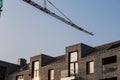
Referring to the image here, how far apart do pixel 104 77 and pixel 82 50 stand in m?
5.68

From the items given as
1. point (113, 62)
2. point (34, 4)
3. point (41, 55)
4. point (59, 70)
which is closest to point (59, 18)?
point (34, 4)

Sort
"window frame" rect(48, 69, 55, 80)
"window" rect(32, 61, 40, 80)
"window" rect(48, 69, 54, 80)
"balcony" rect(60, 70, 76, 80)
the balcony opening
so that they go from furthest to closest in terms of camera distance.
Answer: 1. "window" rect(32, 61, 40, 80)
2. "window" rect(48, 69, 54, 80)
3. "window frame" rect(48, 69, 55, 80)
4. "balcony" rect(60, 70, 76, 80)
5. the balcony opening

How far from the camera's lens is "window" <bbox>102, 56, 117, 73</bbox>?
41434 millimetres

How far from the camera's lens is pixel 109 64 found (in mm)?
41906

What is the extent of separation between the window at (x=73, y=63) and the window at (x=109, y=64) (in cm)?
453

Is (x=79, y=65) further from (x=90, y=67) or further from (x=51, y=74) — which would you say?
(x=51, y=74)

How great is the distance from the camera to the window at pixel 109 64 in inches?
1631

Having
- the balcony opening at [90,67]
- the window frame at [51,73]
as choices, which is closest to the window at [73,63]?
the balcony opening at [90,67]

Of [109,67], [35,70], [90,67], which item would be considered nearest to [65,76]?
[90,67]

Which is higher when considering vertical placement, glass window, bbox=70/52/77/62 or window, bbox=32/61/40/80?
glass window, bbox=70/52/77/62

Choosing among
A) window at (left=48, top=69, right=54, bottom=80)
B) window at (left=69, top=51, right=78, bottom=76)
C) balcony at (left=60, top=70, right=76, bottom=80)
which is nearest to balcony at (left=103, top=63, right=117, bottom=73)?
balcony at (left=60, top=70, right=76, bottom=80)

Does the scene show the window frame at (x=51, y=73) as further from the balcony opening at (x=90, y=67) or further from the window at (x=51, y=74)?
the balcony opening at (x=90, y=67)

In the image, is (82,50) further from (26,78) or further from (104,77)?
(26,78)

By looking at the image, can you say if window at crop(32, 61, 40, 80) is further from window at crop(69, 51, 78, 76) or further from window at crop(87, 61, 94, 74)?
window at crop(87, 61, 94, 74)
